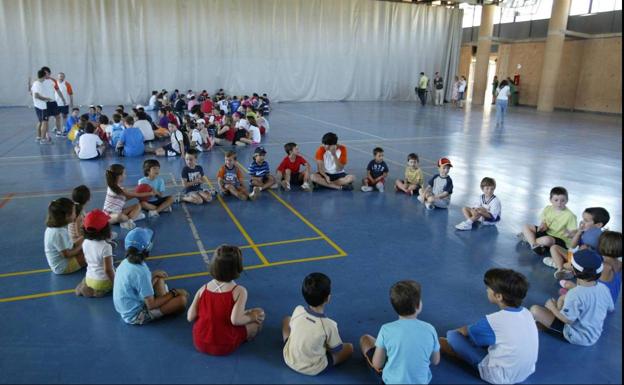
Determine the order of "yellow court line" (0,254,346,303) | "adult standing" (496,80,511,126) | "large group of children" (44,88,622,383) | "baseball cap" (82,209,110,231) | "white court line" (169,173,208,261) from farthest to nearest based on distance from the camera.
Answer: "adult standing" (496,80,511,126) < "white court line" (169,173,208,261) < "yellow court line" (0,254,346,303) < "baseball cap" (82,209,110,231) < "large group of children" (44,88,622,383)

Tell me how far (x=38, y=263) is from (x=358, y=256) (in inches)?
146

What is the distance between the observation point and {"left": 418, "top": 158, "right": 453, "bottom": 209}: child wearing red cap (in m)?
7.31

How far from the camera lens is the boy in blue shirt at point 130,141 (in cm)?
1071

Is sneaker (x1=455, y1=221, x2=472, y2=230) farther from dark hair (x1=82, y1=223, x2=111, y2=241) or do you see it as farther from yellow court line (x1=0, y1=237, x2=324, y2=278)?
dark hair (x1=82, y1=223, x2=111, y2=241)

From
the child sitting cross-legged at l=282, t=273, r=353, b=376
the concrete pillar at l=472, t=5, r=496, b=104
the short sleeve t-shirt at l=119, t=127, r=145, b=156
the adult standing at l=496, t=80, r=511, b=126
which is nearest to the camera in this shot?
the child sitting cross-legged at l=282, t=273, r=353, b=376

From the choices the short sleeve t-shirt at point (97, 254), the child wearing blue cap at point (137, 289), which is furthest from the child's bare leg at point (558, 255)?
the short sleeve t-shirt at point (97, 254)

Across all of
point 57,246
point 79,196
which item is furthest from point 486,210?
point 57,246

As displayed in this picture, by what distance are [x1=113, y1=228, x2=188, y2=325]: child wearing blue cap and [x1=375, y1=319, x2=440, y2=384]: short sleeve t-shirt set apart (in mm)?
2014

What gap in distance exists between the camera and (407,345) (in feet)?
9.70

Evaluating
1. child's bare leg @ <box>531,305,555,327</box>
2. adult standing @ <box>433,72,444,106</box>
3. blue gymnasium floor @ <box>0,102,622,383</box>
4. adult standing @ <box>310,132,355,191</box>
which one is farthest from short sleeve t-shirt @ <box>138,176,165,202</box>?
adult standing @ <box>433,72,444,106</box>

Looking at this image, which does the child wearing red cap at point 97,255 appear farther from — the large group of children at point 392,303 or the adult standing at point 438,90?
the adult standing at point 438,90

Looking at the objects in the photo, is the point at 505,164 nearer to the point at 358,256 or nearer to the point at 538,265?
the point at 538,265

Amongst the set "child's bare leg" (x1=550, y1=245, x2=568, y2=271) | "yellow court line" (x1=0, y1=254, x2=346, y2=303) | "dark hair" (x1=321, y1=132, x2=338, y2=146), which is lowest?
"yellow court line" (x1=0, y1=254, x2=346, y2=303)

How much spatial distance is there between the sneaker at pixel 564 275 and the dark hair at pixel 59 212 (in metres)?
5.29
